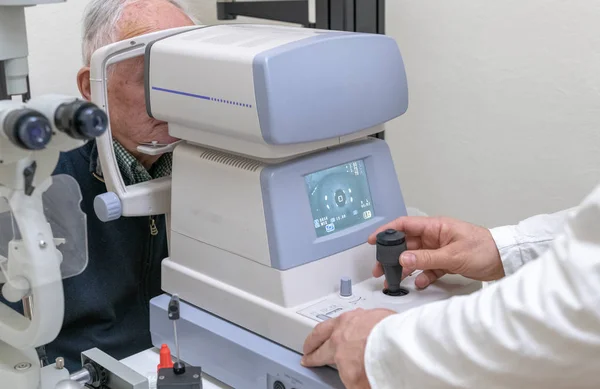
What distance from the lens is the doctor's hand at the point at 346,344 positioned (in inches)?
40.4

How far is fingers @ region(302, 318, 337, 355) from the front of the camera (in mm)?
1084

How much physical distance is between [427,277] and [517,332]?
0.38m

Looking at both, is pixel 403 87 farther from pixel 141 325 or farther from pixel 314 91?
pixel 141 325

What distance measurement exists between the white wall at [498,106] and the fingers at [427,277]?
84cm

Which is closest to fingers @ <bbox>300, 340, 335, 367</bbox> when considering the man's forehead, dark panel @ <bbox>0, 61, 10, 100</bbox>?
dark panel @ <bbox>0, 61, 10, 100</bbox>

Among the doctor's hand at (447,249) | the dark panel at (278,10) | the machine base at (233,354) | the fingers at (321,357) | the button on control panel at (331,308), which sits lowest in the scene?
the machine base at (233,354)

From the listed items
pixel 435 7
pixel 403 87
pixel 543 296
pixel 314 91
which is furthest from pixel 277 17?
pixel 543 296

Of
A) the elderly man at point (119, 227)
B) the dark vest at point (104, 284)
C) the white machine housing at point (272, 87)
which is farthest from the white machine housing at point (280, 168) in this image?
the dark vest at point (104, 284)

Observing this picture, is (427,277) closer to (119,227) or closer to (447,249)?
(447,249)

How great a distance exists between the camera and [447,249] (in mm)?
1247

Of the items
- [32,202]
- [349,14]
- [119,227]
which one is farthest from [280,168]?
[349,14]

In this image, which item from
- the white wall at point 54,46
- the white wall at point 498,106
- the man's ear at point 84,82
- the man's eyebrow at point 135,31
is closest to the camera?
the man's eyebrow at point 135,31

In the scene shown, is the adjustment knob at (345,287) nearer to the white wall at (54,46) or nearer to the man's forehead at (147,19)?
the man's forehead at (147,19)

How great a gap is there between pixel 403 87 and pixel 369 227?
256 millimetres
